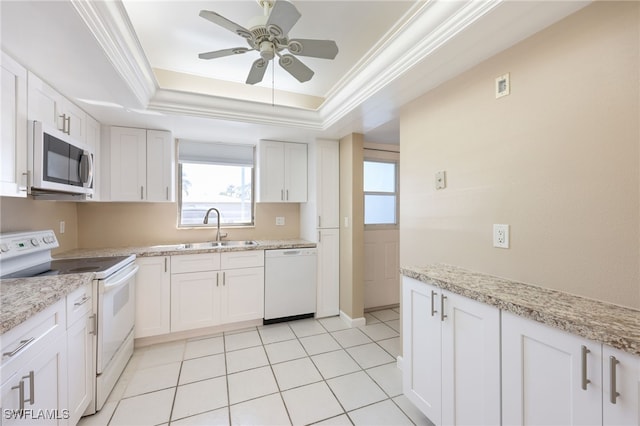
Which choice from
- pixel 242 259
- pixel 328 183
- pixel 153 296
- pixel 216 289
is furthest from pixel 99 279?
pixel 328 183

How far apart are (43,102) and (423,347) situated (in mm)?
2937

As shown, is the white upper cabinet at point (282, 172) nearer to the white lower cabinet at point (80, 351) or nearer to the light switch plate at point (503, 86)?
the white lower cabinet at point (80, 351)

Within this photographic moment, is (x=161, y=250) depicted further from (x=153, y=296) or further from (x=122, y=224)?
(x=122, y=224)

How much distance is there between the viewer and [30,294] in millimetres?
1271

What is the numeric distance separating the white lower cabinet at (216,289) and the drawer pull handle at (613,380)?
8.93ft

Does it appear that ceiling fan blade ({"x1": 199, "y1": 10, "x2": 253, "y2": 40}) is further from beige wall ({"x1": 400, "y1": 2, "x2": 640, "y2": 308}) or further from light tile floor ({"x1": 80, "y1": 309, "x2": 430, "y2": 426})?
light tile floor ({"x1": 80, "y1": 309, "x2": 430, "y2": 426})

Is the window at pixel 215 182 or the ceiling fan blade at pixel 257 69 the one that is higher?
the ceiling fan blade at pixel 257 69

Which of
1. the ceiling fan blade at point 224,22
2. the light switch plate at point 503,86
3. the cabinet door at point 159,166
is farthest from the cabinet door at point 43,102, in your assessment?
the light switch plate at point 503,86

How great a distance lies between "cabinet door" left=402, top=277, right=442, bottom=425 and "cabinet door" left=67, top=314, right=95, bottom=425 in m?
1.99

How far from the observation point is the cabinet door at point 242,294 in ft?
9.39

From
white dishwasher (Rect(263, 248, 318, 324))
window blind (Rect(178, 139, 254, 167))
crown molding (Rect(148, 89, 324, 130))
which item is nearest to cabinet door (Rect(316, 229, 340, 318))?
white dishwasher (Rect(263, 248, 318, 324))

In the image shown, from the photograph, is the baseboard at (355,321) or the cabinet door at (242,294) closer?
the cabinet door at (242,294)

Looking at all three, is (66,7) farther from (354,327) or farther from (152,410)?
(354,327)

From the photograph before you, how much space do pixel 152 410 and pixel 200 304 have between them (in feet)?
3.55
